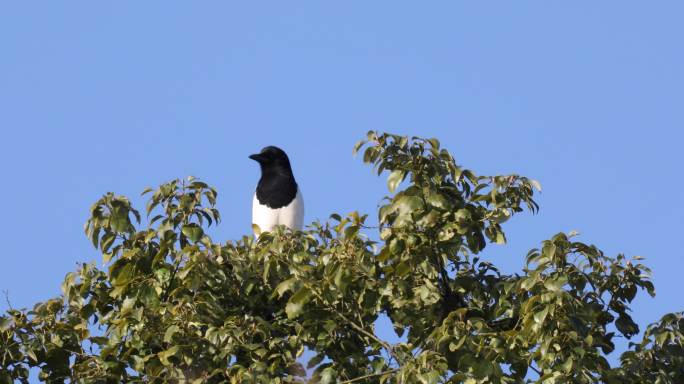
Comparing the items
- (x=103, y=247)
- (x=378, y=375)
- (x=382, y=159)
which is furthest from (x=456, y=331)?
(x=103, y=247)

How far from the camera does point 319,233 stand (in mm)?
10672

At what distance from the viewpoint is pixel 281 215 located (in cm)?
1466

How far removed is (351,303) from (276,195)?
482 centimetres

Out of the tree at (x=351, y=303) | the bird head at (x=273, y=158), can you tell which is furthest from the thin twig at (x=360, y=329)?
the bird head at (x=273, y=158)

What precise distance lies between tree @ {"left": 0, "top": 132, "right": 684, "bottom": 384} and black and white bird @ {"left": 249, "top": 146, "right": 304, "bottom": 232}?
4.01 meters

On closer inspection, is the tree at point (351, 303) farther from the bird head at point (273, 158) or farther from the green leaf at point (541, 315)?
the bird head at point (273, 158)

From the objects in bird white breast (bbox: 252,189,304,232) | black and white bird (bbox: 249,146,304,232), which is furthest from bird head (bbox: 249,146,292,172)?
bird white breast (bbox: 252,189,304,232)

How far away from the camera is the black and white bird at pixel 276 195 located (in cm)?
1468

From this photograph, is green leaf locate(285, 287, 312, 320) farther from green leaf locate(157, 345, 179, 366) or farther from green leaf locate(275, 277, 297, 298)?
green leaf locate(157, 345, 179, 366)

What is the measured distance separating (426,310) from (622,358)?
129 cm

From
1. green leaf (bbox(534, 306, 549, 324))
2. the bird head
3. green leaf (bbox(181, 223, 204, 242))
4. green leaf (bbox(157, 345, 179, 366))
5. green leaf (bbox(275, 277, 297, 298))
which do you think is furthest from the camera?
the bird head

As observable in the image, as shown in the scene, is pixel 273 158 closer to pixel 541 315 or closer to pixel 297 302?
pixel 297 302

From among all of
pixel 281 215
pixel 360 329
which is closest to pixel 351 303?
pixel 360 329

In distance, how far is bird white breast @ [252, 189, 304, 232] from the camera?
14.6 meters
